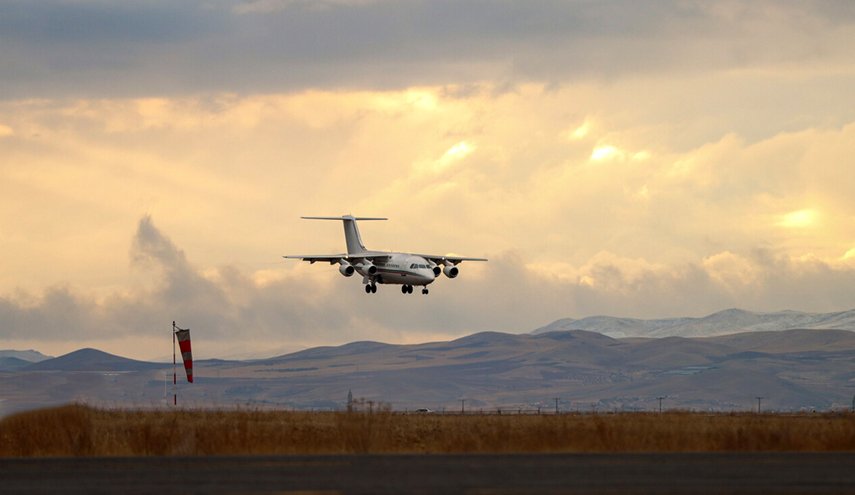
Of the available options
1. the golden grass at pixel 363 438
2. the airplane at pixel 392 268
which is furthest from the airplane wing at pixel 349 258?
the golden grass at pixel 363 438

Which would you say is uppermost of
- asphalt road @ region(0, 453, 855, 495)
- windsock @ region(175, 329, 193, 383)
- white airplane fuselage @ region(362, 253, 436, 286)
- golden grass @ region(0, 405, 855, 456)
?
white airplane fuselage @ region(362, 253, 436, 286)

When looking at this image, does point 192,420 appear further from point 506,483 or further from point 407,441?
point 506,483

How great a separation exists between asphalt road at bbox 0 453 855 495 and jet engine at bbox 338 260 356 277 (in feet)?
246

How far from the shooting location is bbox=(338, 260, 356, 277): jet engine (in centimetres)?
11038

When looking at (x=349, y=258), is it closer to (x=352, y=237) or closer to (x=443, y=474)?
(x=352, y=237)

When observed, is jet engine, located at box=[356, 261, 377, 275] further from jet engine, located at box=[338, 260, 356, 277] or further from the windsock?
the windsock

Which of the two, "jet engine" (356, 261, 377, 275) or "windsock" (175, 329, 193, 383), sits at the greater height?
"jet engine" (356, 261, 377, 275)

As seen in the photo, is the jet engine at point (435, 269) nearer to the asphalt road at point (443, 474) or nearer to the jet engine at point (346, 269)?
the jet engine at point (346, 269)

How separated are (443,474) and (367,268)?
265 feet

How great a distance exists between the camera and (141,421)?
51156 mm

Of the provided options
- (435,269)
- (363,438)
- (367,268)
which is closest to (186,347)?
(363,438)

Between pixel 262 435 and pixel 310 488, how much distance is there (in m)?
15.5

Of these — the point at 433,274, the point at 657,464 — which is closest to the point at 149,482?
the point at 657,464

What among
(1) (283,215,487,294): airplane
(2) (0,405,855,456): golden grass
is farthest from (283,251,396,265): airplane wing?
(2) (0,405,855,456): golden grass
